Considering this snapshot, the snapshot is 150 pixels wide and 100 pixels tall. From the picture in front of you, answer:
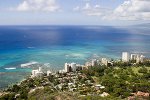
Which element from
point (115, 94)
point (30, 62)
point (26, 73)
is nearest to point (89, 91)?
point (115, 94)

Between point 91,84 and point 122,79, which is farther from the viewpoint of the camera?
point 122,79

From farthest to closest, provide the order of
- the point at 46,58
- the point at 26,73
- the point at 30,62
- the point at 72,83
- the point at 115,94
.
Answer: the point at 46,58
the point at 30,62
the point at 26,73
the point at 72,83
the point at 115,94

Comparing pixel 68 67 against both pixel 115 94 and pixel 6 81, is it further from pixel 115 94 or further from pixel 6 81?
pixel 115 94

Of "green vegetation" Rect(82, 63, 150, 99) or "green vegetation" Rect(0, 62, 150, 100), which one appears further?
"green vegetation" Rect(82, 63, 150, 99)

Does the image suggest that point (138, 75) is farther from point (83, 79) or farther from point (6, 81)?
point (6, 81)

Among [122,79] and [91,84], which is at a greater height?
[122,79]

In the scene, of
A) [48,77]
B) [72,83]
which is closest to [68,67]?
[48,77]

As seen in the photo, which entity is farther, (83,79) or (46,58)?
(46,58)

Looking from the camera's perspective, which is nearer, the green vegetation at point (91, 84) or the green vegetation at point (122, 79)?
the green vegetation at point (91, 84)

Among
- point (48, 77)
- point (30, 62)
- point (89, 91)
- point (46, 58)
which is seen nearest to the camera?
point (89, 91)
